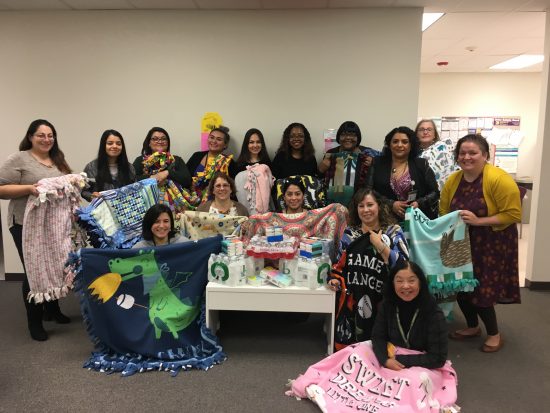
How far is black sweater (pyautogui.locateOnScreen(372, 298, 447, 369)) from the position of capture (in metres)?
2.11

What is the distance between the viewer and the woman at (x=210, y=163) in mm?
3451

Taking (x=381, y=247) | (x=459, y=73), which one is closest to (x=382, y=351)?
(x=381, y=247)

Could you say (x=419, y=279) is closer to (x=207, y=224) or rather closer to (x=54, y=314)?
(x=207, y=224)

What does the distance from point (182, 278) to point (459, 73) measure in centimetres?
639

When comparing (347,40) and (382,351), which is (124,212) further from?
(347,40)

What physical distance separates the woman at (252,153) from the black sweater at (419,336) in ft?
5.62

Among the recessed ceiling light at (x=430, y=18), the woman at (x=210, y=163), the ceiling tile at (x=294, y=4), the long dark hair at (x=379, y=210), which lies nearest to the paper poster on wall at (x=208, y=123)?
the woman at (x=210, y=163)

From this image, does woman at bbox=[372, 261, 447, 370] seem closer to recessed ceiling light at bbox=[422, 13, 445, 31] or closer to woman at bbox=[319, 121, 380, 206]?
woman at bbox=[319, 121, 380, 206]

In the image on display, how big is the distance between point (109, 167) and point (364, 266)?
6.54 ft

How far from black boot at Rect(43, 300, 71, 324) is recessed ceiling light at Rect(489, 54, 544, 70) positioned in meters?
6.30

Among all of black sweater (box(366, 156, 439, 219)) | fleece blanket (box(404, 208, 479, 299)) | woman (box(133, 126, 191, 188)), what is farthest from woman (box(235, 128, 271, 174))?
fleece blanket (box(404, 208, 479, 299))

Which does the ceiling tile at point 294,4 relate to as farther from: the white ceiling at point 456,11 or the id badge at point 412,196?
the id badge at point 412,196

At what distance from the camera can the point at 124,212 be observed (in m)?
2.86

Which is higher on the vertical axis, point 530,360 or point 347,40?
point 347,40
